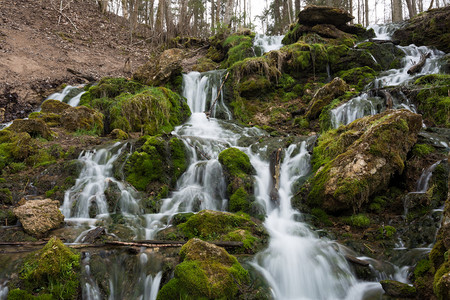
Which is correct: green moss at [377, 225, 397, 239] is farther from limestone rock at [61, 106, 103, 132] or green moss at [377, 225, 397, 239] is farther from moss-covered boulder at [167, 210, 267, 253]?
limestone rock at [61, 106, 103, 132]

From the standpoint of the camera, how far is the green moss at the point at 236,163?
721 centimetres

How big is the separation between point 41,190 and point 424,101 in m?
11.7

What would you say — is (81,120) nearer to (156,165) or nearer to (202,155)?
(156,165)

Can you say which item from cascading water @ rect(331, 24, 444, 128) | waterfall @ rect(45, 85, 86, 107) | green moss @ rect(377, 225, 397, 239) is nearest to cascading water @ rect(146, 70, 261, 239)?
cascading water @ rect(331, 24, 444, 128)

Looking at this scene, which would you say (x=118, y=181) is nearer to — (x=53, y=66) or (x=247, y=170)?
(x=247, y=170)

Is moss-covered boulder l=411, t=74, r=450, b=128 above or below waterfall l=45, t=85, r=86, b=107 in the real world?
below

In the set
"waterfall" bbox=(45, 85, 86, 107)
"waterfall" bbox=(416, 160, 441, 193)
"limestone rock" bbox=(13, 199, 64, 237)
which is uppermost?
"waterfall" bbox=(45, 85, 86, 107)

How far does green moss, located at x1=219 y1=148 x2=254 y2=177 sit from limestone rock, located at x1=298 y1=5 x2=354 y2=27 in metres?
12.7

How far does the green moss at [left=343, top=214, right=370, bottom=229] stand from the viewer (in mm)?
5394

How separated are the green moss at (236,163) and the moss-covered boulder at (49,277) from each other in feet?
13.8

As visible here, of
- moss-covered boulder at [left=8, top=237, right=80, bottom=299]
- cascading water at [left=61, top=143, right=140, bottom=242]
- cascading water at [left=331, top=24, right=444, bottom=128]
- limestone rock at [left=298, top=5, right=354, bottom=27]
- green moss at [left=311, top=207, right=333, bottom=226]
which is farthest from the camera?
limestone rock at [left=298, top=5, right=354, bottom=27]

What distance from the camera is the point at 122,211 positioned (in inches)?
248

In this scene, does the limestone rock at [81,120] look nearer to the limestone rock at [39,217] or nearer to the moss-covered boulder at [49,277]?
the limestone rock at [39,217]

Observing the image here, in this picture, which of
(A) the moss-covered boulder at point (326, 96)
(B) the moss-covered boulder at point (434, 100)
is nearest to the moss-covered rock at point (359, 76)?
(A) the moss-covered boulder at point (326, 96)
